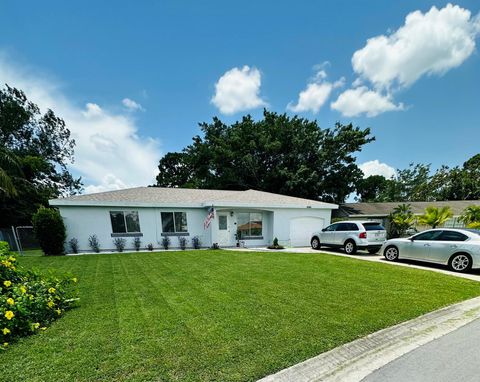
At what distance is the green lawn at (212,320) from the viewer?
255cm

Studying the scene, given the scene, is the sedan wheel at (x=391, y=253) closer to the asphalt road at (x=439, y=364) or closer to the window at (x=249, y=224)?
the asphalt road at (x=439, y=364)

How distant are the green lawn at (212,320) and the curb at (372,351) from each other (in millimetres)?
124

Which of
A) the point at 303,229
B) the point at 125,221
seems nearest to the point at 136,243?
the point at 125,221

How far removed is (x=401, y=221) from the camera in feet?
57.8

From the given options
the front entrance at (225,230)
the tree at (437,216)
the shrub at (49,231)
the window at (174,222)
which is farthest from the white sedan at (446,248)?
the shrub at (49,231)

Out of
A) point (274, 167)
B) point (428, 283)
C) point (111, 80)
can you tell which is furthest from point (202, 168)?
point (428, 283)

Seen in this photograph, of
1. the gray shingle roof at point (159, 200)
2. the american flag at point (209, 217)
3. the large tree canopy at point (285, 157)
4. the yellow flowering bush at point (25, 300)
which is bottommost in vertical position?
the yellow flowering bush at point (25, 300)

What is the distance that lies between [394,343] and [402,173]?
55.2 m

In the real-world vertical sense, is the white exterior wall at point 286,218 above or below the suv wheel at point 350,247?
above

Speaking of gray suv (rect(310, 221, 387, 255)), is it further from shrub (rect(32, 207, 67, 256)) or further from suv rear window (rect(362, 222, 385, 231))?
shrub (rect(32, 207, 67, 256))

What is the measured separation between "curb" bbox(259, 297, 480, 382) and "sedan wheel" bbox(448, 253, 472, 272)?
15.0ft

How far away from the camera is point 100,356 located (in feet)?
8.95

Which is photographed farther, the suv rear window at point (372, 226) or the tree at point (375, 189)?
the tree at point (375, 189)

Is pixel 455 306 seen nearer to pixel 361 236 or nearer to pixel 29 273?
pixel 361 236
